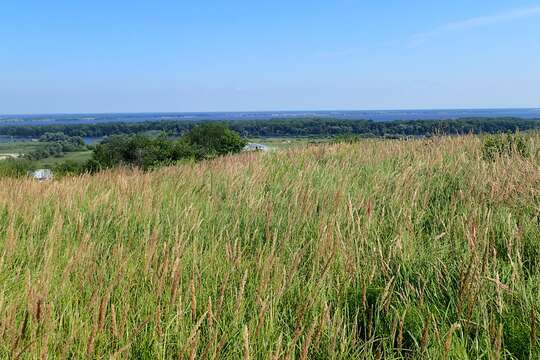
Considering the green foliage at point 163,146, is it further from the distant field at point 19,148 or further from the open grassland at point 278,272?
the distant field at point 19,148

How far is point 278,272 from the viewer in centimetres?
238

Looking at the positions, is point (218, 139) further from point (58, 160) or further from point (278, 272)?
point (278, 272)

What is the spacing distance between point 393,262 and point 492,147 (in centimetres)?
478

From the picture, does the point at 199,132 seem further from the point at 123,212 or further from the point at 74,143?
the point at 74,143

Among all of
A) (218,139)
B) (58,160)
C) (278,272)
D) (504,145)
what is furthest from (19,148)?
(278,272)

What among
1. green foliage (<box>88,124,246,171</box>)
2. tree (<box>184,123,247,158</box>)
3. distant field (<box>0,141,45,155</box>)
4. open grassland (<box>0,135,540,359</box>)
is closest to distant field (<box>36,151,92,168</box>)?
green foliage (<box>88,124,246,171</box>)

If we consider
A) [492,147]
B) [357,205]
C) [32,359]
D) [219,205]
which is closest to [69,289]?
[32,359]

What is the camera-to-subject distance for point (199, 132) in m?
48.3

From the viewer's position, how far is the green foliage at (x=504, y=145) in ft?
20.9

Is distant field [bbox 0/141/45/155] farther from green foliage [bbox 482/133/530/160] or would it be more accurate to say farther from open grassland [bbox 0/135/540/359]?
open grassland [bbox 0/135/540/359]

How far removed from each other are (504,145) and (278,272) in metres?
5.66

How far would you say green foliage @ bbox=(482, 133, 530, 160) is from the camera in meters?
6.37

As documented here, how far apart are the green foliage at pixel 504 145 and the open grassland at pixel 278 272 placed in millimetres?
1307

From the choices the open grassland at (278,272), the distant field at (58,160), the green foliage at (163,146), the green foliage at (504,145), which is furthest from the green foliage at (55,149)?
the open grassland at (278,272)
